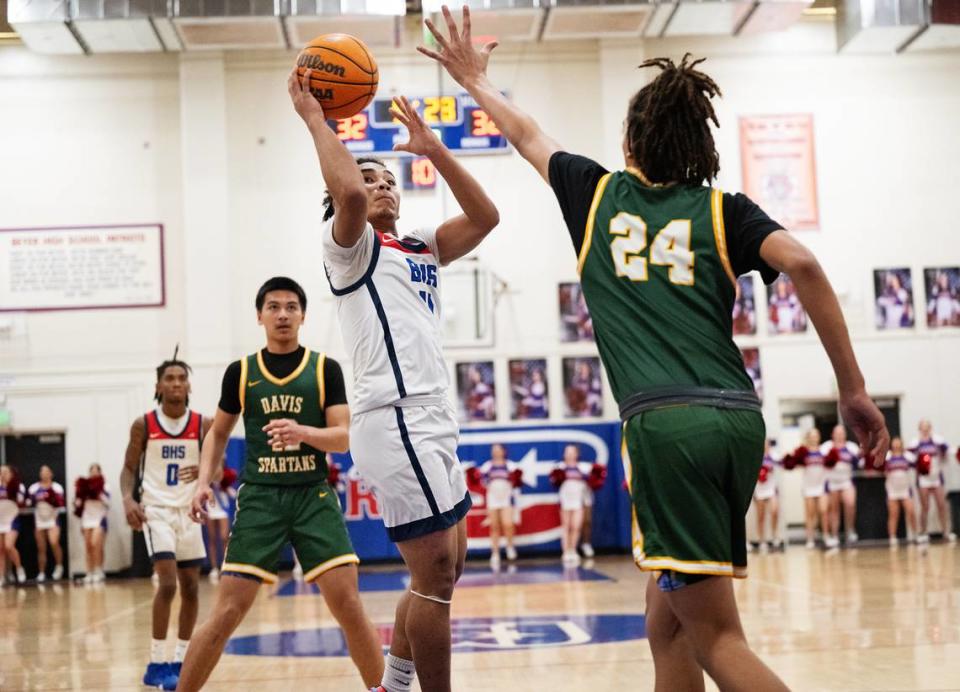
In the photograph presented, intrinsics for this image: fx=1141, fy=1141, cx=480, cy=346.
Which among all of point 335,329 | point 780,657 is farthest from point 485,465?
point 780,657

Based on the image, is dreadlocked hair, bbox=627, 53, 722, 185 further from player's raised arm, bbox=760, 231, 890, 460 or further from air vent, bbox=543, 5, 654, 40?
air vent, bbox=543, 5, 654, 40

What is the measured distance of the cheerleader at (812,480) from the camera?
17.2 meters

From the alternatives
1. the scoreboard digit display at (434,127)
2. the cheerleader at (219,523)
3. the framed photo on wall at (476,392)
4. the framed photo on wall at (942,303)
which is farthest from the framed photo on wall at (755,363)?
the cheerleader at (219,523)

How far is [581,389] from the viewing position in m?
18.3

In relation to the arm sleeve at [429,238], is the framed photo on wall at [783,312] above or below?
above

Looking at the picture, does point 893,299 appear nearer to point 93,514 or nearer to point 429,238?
point 93,514

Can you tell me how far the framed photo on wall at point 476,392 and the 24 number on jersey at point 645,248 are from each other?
1509 cm

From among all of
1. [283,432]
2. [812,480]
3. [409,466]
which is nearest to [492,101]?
[409,466]

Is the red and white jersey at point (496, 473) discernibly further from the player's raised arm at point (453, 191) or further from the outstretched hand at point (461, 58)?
the outstretched hand at point (461, 58)

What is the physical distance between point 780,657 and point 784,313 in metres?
12.8

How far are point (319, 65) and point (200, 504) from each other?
199cm

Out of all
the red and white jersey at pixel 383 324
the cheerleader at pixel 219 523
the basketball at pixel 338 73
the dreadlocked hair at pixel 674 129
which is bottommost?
the cheerleader at pixel 219 523

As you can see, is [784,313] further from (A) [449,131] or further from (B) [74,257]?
(B) [74,257]

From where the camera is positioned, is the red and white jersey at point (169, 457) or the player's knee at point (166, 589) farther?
the red and white jersey at point (169, 457)
